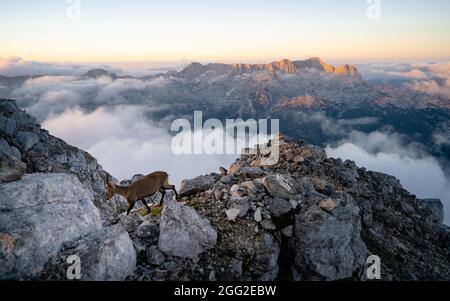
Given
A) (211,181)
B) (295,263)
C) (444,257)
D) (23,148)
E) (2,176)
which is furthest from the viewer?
(23,148)

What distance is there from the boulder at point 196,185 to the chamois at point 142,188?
0.98m

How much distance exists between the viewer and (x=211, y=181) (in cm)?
1961

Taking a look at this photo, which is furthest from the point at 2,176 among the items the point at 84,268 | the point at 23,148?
the point at 23,148

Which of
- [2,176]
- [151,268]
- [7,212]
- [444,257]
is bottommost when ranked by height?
[444,257]

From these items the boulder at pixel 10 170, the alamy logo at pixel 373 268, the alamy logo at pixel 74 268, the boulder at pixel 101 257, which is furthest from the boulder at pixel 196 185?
the alamy logo at pixel 373 268

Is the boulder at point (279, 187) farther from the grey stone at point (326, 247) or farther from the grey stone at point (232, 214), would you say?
the grey stone at point (232, 214)

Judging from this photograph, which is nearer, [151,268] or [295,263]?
[151,268]

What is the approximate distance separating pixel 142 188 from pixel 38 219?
540cm

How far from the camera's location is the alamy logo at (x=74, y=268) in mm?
11688

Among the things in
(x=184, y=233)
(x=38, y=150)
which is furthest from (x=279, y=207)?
(x=38, y=150)

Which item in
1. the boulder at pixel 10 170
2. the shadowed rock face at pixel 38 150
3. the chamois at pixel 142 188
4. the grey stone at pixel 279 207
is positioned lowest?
the shadowed rock face at pixel 38 150

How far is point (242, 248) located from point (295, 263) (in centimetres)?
270

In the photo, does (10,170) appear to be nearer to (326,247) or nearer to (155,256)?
(155,256)
